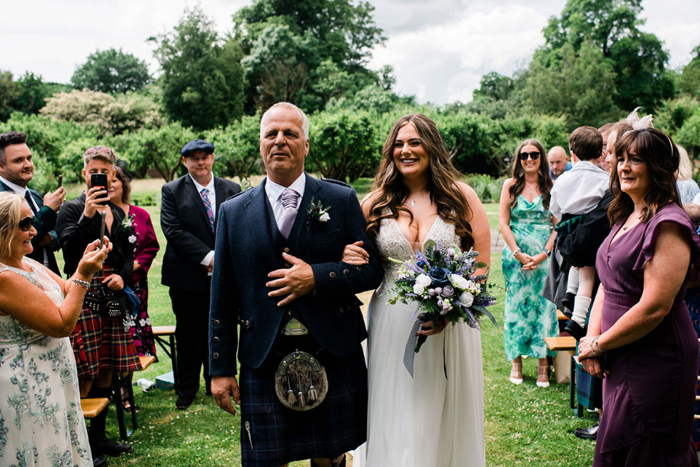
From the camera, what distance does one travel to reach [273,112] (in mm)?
2975

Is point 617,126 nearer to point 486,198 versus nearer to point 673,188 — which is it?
point 673,188

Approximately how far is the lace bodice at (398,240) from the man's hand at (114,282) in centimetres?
256

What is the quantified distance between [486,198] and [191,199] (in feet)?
76.0

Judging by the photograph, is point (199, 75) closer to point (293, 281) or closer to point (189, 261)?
point (189, 261)

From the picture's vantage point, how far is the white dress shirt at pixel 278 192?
3.07 meters

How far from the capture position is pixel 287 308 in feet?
9.57

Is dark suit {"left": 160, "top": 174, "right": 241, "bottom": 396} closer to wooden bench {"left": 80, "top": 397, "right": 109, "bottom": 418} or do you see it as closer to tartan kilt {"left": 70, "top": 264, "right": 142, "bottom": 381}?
tartan kilt {"left": 70, "top": 264, "right": 142, "bottom": 381}

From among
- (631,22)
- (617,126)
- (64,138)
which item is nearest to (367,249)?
(617,126)

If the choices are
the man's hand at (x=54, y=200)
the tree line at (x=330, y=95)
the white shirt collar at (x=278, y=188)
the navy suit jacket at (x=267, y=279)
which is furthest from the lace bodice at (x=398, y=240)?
the tree line at (x=330, y=95)

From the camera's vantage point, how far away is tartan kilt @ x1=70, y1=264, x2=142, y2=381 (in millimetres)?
4414

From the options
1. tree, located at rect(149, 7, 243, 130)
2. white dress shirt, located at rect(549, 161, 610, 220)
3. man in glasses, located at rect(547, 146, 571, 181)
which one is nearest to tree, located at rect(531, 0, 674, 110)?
tree, located at rect(149, 7, 243, 130)


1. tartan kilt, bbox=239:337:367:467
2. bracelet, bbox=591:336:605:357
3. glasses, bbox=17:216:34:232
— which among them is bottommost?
tartan kilt, bbox=239:337:367:467

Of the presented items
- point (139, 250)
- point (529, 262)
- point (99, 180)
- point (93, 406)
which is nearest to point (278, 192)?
point (99, 180)

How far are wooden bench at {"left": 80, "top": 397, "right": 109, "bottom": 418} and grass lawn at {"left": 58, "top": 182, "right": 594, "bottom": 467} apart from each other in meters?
0.56
